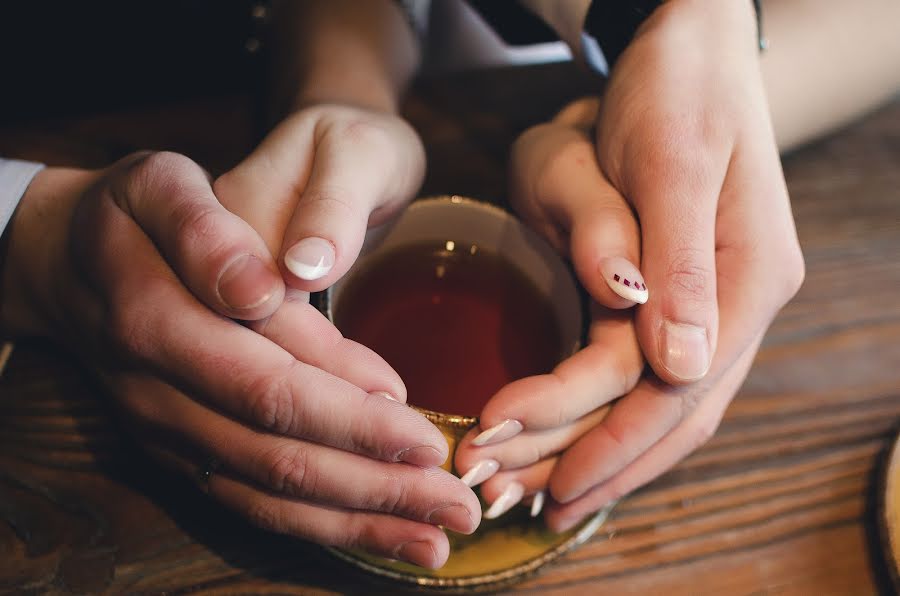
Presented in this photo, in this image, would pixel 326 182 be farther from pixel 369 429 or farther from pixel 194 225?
pixel 369 429

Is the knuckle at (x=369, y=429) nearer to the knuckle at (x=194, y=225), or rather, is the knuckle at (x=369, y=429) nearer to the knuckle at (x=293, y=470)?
the knuckle at (x=293, y=470)

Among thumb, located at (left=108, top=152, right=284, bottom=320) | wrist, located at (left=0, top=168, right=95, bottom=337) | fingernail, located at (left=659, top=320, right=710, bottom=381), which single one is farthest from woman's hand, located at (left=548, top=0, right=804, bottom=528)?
wrist, located at (left=0, top=168, right=95, bottom=337)

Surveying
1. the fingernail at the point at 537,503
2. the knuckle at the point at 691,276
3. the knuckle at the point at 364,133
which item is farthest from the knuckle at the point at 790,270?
the knuckle at the point at 364,133

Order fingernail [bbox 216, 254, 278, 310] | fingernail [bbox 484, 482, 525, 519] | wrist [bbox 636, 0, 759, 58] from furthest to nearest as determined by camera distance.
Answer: wrist [bbox 636, 0, 759, 58], fingernail [bbox 484, 482, 525, 519], fingernail [bbox 216, 254, 278, 310]

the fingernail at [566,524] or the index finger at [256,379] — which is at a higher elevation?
the index finger at [256,379]

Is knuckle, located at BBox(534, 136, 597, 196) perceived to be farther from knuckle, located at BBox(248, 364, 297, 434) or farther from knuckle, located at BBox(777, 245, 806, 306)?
knuckle, located at BBox(248, 364, 297, 434)

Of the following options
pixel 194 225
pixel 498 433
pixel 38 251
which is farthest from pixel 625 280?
pixel 38 251
